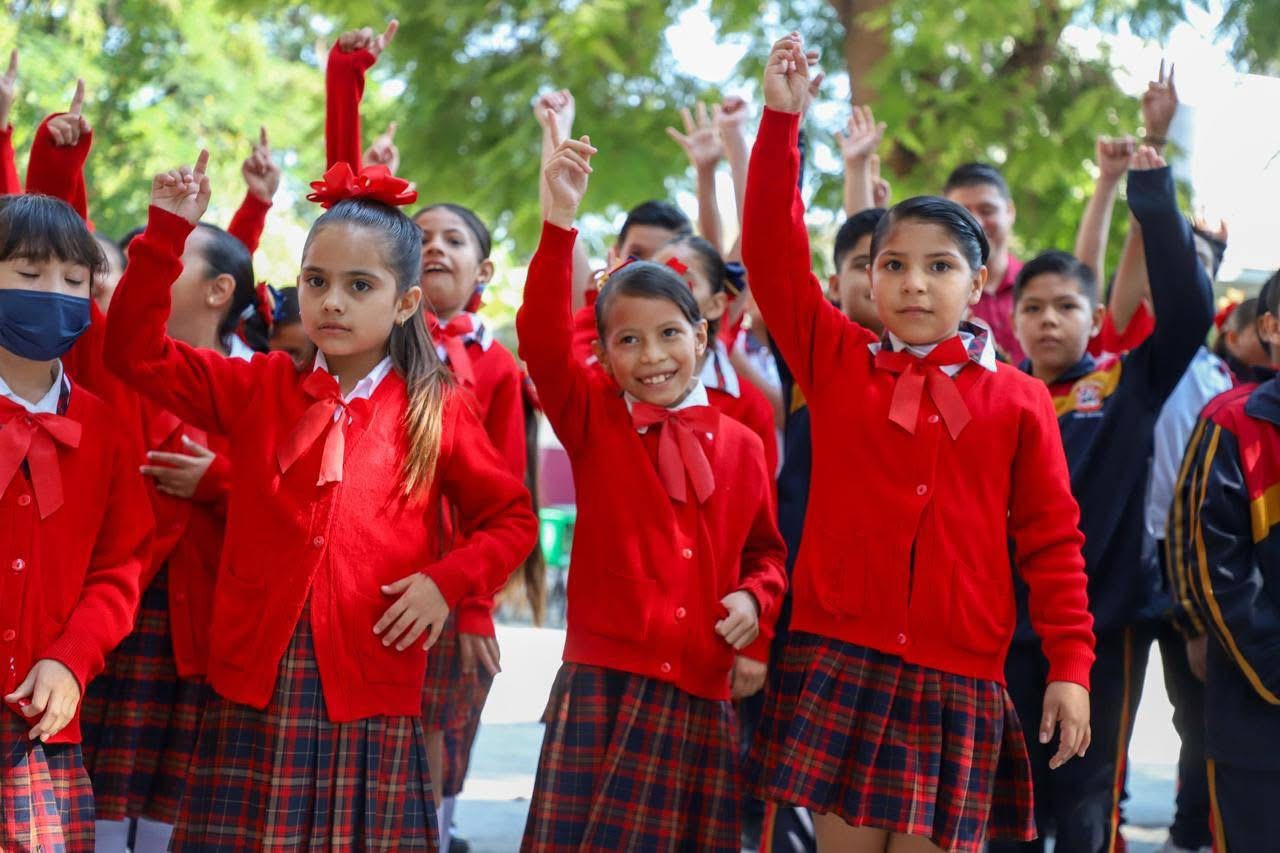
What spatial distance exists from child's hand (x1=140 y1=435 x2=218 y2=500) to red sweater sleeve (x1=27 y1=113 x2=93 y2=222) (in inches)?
26.1

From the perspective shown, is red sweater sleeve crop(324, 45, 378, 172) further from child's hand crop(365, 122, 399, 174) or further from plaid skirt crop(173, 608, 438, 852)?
plaid skirt crop(173, 608, 438, 852)

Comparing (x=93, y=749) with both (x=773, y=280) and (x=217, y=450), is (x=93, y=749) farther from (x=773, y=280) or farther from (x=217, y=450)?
(x=773, y=280)

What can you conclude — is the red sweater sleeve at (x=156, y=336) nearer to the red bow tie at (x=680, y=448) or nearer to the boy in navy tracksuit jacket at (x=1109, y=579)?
the red bow tie at (x=680, y=448)

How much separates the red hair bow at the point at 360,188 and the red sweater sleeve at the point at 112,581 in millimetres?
747

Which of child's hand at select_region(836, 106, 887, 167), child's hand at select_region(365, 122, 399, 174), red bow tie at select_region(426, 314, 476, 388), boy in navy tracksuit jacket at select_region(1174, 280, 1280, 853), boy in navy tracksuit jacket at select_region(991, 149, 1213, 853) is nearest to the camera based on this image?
boy in navy tracksuit jacket at select_region(1174, 280, 1280, 853)

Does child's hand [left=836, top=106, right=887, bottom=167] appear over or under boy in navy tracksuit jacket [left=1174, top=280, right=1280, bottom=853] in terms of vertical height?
over

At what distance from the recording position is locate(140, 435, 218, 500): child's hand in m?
3.66

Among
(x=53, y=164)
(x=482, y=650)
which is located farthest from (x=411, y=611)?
(x=53, y=164)

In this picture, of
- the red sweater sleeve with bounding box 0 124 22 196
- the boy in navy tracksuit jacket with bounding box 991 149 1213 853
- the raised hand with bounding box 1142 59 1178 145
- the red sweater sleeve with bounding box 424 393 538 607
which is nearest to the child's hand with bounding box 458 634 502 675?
the red sweater sleeve with bounding box 424 393 538 607

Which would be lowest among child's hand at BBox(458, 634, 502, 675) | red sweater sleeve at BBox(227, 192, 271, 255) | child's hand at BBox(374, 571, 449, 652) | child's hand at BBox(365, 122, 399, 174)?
child's hand at BBox(458, 634, 502, 675)

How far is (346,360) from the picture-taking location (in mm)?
3400

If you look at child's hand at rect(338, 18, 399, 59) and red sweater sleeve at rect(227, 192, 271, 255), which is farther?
red sweater sleeve at rect(227, 192, 271, 255)

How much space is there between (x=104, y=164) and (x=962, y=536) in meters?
11.5

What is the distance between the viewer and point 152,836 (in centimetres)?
382
